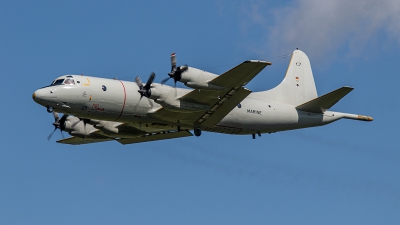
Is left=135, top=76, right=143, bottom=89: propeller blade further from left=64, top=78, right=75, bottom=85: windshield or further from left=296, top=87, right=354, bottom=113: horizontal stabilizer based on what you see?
left=296, top=87, right=354, bottom=113: horizontal stabilizer

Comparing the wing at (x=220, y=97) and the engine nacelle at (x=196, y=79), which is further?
the engine nacelle at (x=196, y=79)

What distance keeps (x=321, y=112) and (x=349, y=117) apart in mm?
1504

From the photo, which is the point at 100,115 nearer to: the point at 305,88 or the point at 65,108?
the point at 65,108

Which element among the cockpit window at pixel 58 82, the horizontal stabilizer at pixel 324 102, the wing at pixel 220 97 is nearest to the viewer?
the wing at pixel 220 97

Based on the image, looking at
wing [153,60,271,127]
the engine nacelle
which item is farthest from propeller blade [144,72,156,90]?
wing [153,60,271,127]

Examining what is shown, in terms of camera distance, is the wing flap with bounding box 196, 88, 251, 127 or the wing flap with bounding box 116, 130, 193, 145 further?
the wing flap with bounding box 116, 130, 193, 145

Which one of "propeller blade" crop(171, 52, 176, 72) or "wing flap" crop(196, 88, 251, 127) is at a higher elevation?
"propeller blade" crop(171, 52, 176, 72)

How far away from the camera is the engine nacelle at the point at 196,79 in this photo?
3130 centimetres

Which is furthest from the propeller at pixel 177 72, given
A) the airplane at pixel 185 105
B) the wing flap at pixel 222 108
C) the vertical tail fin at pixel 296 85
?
the vertical tail fin at pixel 296 85

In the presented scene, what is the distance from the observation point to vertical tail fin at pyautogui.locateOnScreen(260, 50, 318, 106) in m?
37.3

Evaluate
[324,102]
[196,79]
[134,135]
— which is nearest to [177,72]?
[196,79]

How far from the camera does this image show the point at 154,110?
33.1 meters

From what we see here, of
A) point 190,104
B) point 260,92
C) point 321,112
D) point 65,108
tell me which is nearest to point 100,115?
point 65,108

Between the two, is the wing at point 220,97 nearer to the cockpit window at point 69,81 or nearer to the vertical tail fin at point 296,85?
the vertical tail fin at point 296,85
